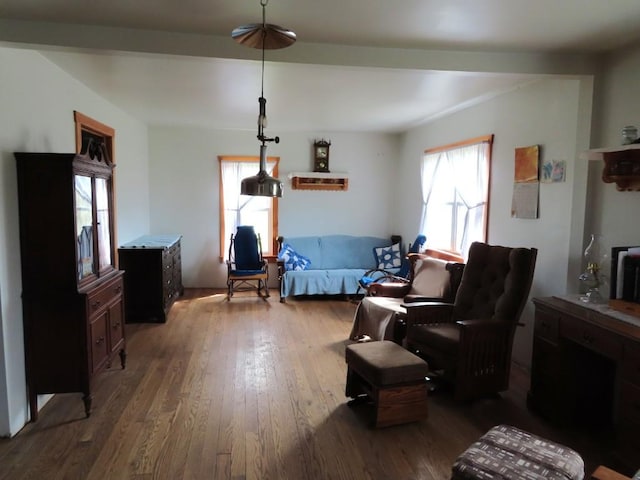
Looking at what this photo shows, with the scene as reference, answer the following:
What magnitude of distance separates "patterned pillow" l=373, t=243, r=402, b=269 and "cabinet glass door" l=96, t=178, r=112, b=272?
151 inches

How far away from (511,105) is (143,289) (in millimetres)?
4142

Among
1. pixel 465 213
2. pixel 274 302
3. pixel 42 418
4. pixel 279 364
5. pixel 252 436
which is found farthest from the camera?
pixel 274 302

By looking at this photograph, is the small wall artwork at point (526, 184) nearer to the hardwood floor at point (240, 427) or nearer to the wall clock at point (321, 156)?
the hardwood floor at point (240, 427)

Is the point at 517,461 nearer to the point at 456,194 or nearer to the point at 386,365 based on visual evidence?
the point at 386,365

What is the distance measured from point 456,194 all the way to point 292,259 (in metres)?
2.42

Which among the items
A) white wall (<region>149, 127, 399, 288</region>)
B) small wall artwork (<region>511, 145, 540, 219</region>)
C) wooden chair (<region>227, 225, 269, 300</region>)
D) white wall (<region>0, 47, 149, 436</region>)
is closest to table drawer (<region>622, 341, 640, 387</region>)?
small wall artwork (<region>511, 145, 540, 219</region>)

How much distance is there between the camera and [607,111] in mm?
2910

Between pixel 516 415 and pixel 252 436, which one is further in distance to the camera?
pixel 516 415

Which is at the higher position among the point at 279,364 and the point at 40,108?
the point at 40,108

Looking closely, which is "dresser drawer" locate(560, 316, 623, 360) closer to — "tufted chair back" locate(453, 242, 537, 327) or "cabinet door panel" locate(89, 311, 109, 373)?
"tufted chair back" locate(453, 242, 537, 327)

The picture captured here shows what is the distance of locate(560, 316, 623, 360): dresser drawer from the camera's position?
7.14 ft

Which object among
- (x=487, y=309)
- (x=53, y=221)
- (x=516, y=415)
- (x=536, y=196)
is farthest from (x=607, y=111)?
Result: (x=53, y=221)

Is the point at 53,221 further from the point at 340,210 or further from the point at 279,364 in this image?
the point at 340,210

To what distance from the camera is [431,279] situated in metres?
4.20
